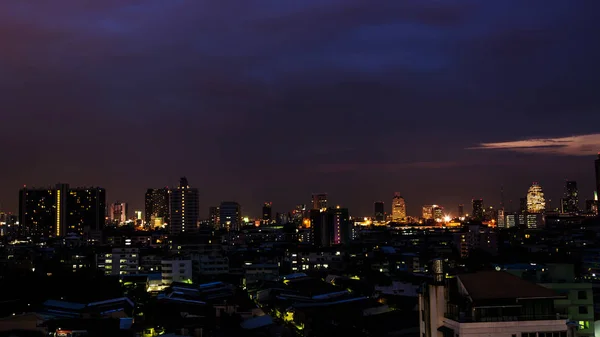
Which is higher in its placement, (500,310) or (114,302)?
(500,310)

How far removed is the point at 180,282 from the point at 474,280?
2643cm

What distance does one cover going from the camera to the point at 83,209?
285 feet

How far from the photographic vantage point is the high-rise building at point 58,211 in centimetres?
8469

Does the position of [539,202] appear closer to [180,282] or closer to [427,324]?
[180,282]

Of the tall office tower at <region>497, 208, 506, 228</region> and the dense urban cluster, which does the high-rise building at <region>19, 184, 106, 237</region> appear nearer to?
the dense urban cluster

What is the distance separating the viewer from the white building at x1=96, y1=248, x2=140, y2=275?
4006 cm

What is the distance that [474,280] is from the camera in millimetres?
7961

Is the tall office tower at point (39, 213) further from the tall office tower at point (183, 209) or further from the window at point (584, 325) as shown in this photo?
the window at point (584, 325)

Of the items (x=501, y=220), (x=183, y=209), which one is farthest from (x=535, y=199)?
(x=183, y=209)

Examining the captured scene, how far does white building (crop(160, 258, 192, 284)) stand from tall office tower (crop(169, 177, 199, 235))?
44348 millimetres

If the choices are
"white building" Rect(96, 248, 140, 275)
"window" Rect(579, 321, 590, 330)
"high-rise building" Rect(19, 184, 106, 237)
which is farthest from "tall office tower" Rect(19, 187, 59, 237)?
"window" Rect(579, 321, 590, 330)

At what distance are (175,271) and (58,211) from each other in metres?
56.4

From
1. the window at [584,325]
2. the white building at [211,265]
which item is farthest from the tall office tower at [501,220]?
the window at [584,325]

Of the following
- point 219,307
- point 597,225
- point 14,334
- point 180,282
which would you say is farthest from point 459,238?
point 14,334
